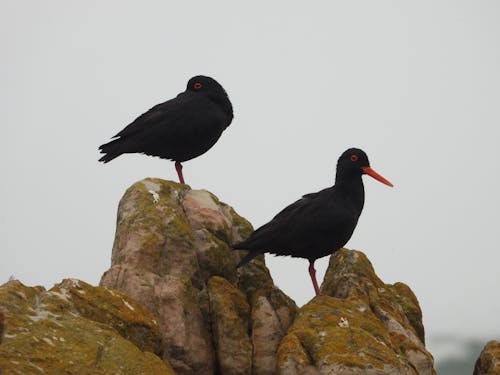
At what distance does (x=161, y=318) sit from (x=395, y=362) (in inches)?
165

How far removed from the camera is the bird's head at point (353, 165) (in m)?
14.9

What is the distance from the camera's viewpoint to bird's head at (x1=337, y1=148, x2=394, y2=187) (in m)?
14.9

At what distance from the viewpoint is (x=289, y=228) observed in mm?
14047

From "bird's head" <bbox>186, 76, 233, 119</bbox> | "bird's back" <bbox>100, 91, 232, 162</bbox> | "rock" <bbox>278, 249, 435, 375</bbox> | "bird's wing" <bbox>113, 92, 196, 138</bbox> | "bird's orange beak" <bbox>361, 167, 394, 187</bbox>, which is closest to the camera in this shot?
"rock" <bbox>278, 249, 435, 375</bbox>

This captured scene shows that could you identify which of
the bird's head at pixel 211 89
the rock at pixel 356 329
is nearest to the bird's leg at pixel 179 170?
the bird's head at pixel 211 89

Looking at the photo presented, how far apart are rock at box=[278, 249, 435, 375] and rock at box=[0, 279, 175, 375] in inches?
102

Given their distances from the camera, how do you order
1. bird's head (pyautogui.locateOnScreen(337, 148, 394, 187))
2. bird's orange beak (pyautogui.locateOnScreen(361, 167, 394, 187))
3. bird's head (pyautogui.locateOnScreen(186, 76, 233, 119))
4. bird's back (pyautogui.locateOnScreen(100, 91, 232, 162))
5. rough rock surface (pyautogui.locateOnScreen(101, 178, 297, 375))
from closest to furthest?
rough rock surface (pyautogui.locateOnScreen(101, 178, 297, 375))
bird's head (pyautogui.locateOnScreen(337, 148, 394, 187))
bird's orange beak (pyautogui.locateOnScreen(361, 167, 394, 187))
bird's back (pyautogui.locateOnScreen(100, 91, 232, 162))
bird's head (pyautogui.locateOnScreen(186, 76, 233, 119))

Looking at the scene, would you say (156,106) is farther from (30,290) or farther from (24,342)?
(24,342)

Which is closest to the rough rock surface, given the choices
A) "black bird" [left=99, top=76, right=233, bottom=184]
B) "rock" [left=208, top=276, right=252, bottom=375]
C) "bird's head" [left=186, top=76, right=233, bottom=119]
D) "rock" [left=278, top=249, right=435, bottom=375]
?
"rock" [left=208, top=276, right=252, bottom=375]

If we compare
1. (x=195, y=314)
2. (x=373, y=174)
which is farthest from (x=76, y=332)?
(x=373, y=174)

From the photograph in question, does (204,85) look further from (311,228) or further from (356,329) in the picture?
(356,329)

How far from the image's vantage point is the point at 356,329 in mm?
11773

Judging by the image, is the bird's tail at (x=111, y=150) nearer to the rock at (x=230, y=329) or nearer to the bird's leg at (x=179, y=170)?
the bird's leg at (x=179, y=170)

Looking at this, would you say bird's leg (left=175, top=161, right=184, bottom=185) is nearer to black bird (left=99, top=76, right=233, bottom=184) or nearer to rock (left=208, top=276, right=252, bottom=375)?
black bird (left=99, top=76, right=233, bottom=184)
